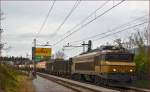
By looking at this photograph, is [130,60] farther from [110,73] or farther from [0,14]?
[0,14]

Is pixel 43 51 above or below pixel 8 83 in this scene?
above

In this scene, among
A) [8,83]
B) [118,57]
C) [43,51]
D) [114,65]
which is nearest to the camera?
[8,83]

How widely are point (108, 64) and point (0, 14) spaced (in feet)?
45.1

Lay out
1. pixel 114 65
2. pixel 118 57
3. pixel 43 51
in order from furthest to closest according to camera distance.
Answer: pixel 43 51 < pixel 118 57 < pixel 114 65

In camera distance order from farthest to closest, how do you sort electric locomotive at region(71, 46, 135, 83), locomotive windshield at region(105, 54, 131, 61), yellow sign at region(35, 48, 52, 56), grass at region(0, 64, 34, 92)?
yellow sign at region(35, 48, 52, 56) → locomotive windshield at region(105, 54, 131, 61) → electric locomotive at region(71, 46, 135, 83) → grass at region(0, 64, 34, 92)

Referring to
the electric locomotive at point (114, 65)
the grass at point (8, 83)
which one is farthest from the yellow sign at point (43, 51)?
the electric locomotive at point (114, 65)

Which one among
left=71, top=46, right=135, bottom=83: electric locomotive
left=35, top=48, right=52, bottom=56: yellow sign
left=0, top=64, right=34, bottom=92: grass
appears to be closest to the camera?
left=0, top=64, right=34, bottom=92: grass

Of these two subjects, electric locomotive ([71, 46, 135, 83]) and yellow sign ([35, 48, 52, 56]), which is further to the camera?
yellow sign ([35, 48, 52, 56])

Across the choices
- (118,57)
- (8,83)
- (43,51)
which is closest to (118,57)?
(118,57)

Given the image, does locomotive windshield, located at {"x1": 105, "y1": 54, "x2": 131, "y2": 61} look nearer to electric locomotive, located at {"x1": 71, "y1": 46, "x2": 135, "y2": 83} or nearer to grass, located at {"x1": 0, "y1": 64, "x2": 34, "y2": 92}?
electric locomotive, located at {"x1": 71, "y1": 46, "x2": 135, "y2": 83}

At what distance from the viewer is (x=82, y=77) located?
52719 mm

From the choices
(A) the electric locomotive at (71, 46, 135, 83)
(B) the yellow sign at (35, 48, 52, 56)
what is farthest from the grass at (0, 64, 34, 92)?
(B) the yellow sign at (35, 48, 52, 56)

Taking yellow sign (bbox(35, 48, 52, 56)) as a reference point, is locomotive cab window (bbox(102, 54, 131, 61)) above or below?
below

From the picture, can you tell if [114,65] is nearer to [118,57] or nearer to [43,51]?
[118,57]
